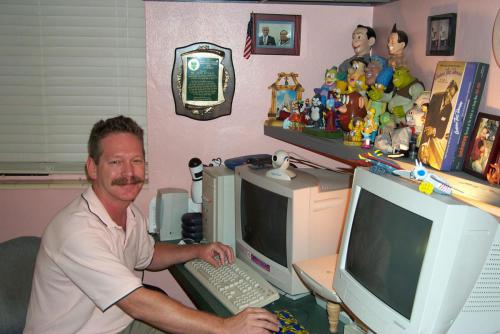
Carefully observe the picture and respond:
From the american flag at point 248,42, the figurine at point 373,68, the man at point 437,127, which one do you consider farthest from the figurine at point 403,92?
the american flag at point 248,42

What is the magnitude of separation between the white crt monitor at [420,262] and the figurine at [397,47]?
29.8 inches

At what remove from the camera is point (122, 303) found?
1562 millimetres

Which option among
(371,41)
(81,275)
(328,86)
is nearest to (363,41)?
(371,41)

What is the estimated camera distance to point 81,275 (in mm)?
1573

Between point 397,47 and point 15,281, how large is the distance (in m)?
1.70

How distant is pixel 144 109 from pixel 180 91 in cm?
21

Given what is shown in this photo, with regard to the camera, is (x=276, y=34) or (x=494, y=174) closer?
(x=494, y=174)

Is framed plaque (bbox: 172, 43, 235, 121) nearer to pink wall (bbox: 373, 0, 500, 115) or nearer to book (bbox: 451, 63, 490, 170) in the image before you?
pink wall (bbox: 373, 0, 500, 115)

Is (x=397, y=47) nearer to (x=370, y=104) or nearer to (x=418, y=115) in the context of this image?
(x=370, y=104)

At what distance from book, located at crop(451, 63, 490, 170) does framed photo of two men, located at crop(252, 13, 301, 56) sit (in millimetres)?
1250

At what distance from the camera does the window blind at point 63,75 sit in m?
2.44

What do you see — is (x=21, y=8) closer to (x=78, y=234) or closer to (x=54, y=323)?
(x=78, y=234)

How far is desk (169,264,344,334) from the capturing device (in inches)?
67.7

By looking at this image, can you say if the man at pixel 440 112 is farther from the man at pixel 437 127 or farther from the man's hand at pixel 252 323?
the man's hand at pixel 252 323
